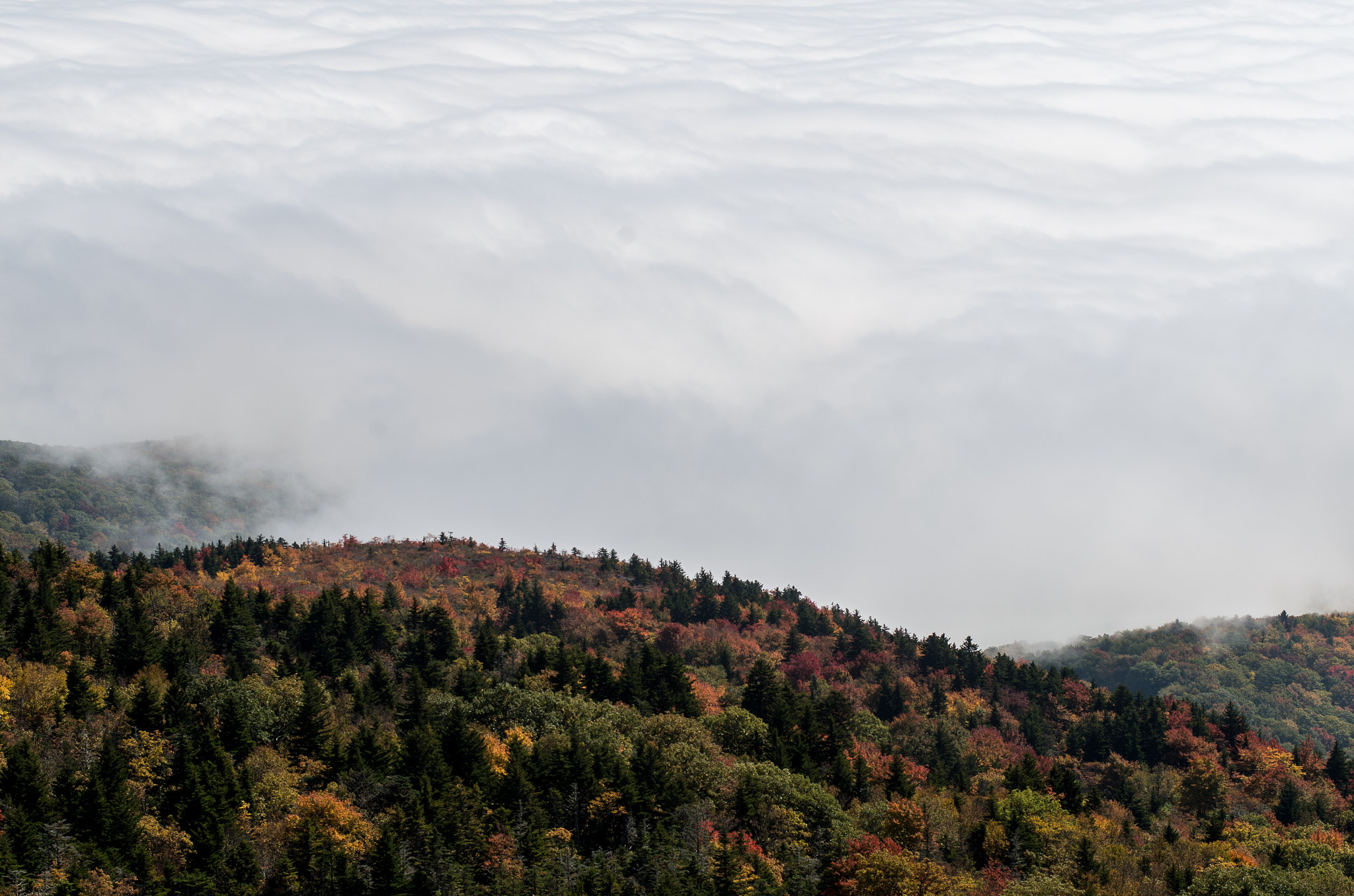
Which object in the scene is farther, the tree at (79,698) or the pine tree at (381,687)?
the pine tree at (381,687)

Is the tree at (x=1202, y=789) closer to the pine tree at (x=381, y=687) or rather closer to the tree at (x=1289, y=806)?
the tree at (x=1289, y=806)

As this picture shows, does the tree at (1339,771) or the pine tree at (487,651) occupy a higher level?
the pine tree at (487,651)

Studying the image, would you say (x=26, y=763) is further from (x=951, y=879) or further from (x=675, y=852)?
(x=951, y=879)

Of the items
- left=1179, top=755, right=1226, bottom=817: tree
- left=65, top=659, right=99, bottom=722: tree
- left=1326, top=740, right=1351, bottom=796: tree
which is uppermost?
left=65, top=659, right=99, bottom=722: tree

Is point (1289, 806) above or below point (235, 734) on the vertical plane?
below

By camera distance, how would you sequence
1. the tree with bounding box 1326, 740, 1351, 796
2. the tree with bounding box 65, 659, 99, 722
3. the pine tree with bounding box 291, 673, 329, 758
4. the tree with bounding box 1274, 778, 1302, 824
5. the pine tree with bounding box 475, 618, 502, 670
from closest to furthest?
the tree with bounding box 65, 659, 99, 722
the pine tree with bounding box 291, 673, 329, 758
the tree with bounding box 1274, 778, 1302, 824
the pine tree with bounding box 475, 618, 502, 670
the tree with bounding box 1326, 740, 1351, 796

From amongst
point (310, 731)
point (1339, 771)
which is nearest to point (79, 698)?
point (310, 731)

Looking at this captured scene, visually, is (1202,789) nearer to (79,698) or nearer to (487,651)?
(487,651)

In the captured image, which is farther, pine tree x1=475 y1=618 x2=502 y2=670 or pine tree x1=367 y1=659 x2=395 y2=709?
pine tree x1=475 y1=618 x2=502 y2=670

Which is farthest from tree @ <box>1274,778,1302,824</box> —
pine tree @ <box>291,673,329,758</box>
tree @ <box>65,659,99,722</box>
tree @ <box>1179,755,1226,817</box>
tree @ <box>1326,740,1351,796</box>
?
tree @ <box>65,659,99,722</box>

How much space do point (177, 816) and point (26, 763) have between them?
555 inches

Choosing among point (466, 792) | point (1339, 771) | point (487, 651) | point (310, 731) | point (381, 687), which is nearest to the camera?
point (466, 792)

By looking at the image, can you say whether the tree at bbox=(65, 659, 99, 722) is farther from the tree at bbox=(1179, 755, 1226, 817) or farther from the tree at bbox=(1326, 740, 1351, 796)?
the tree at bbox=(1326, 740, 1351, 796)

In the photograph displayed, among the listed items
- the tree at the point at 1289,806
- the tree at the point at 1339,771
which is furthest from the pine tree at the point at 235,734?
the tree at the point at 1339,771
